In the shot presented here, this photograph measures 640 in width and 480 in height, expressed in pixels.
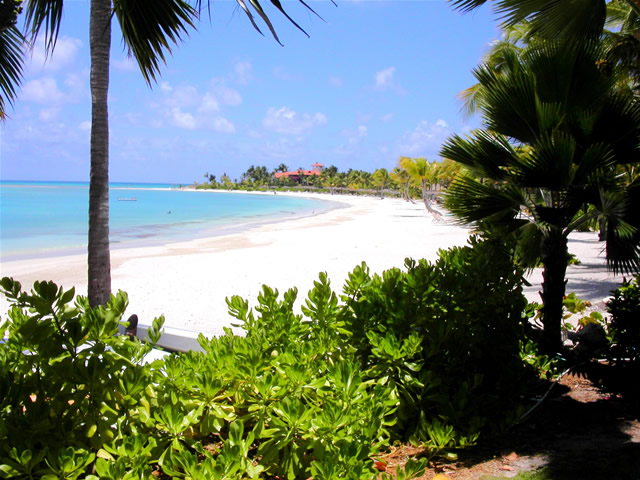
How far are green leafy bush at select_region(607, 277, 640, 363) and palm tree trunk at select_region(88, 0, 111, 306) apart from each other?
4712 millimetres

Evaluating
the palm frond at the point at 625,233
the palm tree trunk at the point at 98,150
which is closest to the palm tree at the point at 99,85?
the palm tree trunk at the point at 98,150

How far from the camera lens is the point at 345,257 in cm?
1368

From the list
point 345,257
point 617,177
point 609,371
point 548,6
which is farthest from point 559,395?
point 345,257

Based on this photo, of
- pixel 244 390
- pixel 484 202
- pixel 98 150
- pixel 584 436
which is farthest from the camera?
pixel 98 150

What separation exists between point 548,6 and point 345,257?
8905 mm

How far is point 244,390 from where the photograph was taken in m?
1.91

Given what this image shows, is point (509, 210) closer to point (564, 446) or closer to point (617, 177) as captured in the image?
point (617, 177)

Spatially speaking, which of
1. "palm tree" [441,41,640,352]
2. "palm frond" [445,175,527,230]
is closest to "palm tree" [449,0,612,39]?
"palm tree" [441,41,640,352]

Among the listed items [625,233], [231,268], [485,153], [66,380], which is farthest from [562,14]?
[231,268]

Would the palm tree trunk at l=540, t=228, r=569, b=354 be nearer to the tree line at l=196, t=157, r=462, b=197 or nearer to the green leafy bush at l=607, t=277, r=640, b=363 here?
the green leafy bush at l=607, t=277, r=640, b=363

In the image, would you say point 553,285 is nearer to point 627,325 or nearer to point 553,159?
point 627,325

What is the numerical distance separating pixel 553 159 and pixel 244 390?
2915 millimetres

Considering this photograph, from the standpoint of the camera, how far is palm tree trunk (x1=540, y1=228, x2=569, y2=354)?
4.07m

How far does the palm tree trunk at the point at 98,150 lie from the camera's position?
4.93 meters
